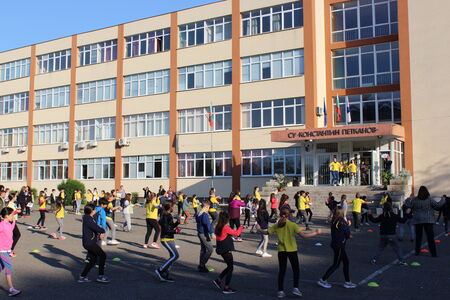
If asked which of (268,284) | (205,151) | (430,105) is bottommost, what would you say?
(268,284)

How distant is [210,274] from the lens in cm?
1057

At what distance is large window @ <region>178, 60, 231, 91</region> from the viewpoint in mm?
35062

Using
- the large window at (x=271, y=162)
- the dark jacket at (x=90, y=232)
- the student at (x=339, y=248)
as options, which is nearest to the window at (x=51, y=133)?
the large window at (x=271, y=162)

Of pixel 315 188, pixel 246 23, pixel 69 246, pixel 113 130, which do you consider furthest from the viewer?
pixel 113 130

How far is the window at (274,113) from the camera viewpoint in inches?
1250

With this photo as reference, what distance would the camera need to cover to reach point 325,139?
29.1 metres

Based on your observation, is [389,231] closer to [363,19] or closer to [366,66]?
[366,66]

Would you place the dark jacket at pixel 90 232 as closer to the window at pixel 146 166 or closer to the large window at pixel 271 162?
the large window at pixel 271 162

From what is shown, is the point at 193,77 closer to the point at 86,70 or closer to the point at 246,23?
the point at 246,23

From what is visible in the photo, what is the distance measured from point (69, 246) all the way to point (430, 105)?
901 inches

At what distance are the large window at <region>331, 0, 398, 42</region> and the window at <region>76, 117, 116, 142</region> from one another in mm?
20386

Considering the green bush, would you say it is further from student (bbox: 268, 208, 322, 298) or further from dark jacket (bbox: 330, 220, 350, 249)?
student (bbox: 268, 208, 322, 298)

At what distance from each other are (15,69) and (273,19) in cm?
2962

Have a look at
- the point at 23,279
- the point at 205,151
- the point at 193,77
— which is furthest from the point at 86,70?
the point at 23,279
